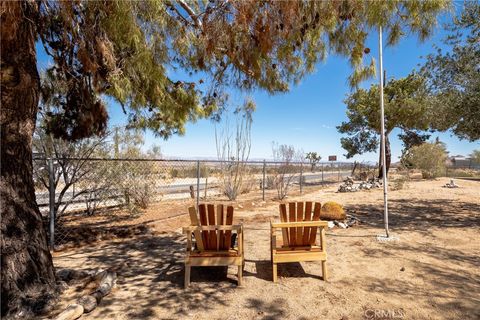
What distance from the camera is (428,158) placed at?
2061cm

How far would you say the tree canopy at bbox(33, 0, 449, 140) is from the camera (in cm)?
290

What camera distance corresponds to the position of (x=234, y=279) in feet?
11.8

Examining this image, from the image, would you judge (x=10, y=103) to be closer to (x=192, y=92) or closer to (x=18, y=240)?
(x=18, y=240)

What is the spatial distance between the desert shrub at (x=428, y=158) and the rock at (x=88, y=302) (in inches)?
874

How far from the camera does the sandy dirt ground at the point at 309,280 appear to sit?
111 inches

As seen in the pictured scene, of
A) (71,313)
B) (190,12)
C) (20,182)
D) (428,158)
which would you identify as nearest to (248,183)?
(190,12)

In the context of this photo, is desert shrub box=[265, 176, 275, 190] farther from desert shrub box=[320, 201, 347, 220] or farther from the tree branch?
the tree branch

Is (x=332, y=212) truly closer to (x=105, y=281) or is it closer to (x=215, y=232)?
(x=215, y=232)

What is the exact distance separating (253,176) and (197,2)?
30.6 ft

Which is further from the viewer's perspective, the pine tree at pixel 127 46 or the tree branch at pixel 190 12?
the tree branch at pixel 190 12

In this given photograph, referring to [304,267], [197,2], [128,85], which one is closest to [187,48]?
[197,2]

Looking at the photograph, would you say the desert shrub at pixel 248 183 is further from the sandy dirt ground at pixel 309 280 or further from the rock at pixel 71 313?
the rock at pixel 71 313

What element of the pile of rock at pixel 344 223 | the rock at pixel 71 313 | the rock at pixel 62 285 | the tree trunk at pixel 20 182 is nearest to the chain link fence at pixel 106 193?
the rock at pixel 62 285

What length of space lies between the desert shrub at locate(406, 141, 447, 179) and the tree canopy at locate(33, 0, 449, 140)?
19.7 metres
